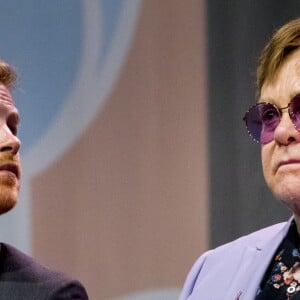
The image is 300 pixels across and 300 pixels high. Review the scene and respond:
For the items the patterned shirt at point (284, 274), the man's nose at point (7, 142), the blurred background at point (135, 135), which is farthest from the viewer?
the blurred background at point (135, 135)

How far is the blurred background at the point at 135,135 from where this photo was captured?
1.91 m

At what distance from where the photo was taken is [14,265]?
4.01 feet

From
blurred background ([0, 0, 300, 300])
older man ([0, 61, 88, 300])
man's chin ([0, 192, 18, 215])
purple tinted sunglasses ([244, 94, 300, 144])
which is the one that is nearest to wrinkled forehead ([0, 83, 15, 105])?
older man ([0, 61, 88, 300])

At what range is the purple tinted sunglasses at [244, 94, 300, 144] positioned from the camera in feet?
3.71

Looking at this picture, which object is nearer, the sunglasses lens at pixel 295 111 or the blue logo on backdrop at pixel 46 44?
the sunglasses lens at pixel 295 111

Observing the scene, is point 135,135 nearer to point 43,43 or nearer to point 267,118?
point 43,43

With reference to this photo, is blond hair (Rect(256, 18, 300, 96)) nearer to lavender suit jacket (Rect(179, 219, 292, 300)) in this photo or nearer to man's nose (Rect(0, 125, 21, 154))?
lavender suit jacket (Rect(179, 219, 292, 300))

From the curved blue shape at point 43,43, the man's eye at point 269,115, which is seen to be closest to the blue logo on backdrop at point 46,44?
the curved blue shape at point 43,43

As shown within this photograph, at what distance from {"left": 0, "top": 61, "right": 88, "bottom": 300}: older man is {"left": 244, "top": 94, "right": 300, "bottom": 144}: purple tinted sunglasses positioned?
13.5 inches

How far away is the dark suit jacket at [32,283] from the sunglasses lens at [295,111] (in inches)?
15.1

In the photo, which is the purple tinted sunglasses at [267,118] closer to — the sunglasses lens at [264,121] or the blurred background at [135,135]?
the sunglasses lens at [264,121]

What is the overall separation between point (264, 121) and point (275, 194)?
0.35 feet

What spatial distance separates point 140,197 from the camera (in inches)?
75.9

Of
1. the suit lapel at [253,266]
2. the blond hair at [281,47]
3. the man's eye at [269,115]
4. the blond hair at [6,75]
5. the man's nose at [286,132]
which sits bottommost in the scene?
the suit lapel at [253,266]
